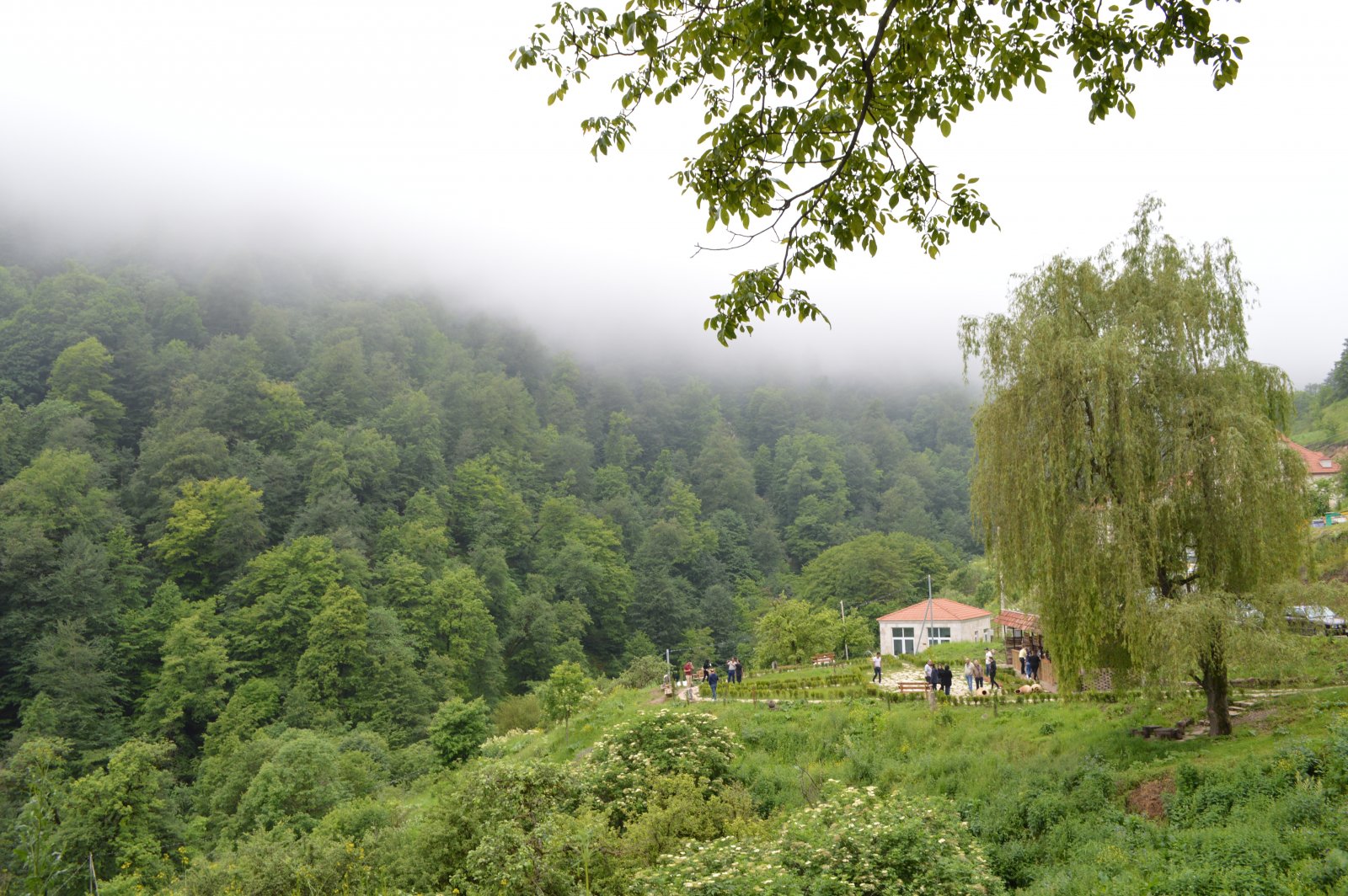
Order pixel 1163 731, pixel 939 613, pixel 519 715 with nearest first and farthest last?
pixel 1163 731, pixel 519 715, pixel 939 613

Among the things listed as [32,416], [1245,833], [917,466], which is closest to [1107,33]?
[1245,833]

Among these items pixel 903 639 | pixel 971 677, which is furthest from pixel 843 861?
pixel 903 639

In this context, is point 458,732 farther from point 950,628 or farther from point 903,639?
point 950,628

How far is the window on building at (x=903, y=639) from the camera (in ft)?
121

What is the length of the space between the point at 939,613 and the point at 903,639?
2182 mm

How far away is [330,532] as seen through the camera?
45094 mm

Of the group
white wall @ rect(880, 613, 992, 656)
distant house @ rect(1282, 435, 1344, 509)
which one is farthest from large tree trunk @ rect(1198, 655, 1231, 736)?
white wall @ rect(880, 613, 992, 656)

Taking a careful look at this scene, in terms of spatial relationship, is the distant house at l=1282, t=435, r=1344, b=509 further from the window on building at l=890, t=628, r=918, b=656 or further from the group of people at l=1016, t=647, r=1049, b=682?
the group of people at l=1016, t=647, r=1049, b=682

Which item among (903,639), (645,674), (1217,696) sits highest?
(1217,696)

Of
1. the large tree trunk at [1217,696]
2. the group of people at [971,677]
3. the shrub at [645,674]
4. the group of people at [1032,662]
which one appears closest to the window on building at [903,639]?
the shrub at [645,674]

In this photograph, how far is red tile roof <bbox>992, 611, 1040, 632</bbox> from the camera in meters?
20.3

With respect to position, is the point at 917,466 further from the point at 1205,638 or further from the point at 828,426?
the point at 1205,638

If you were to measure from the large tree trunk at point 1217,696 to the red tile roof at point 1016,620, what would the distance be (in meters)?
7.26

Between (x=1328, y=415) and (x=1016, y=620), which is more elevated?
(x=1328, y=415)
